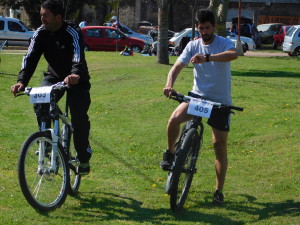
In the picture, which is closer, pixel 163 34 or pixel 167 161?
pixel 167 161

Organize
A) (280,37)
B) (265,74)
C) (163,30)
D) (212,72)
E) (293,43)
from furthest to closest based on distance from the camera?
(280,37) < (293,43) < (163,30) < (265,74) < (212,72)

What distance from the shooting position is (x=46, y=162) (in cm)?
598

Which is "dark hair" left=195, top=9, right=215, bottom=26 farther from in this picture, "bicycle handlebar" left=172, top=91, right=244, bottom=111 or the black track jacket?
the black track jacket

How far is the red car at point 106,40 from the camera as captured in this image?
3350 centimetres

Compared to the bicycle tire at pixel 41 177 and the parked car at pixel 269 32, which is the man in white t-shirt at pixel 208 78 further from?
the parked car at pixel 269 32

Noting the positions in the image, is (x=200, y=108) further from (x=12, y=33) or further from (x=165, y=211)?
(x=12, y=33)

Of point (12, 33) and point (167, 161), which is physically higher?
point (167, 161)

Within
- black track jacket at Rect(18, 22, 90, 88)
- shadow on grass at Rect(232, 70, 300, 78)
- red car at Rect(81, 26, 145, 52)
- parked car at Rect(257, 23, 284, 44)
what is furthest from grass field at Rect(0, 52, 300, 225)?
parked car at Rect(257, 23, 284, 44)

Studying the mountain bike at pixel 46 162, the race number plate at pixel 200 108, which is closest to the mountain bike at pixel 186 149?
the race number plate at pixel 200 108

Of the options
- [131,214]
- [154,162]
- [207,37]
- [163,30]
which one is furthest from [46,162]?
[163,30]

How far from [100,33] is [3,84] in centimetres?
1614

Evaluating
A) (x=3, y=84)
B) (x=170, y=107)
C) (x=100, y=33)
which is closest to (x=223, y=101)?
(x=170, y=107)

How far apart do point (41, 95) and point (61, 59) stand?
1.70 feet

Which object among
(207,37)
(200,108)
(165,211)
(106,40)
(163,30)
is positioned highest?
(207,37)
